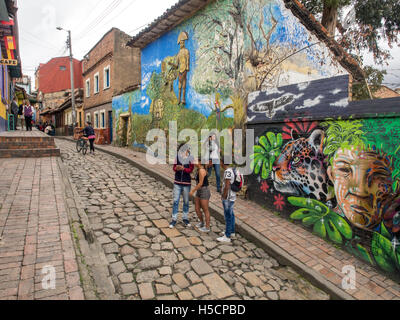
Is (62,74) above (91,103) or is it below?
above

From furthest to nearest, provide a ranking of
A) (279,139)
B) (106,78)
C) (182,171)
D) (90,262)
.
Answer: (106,78) → (279,139) → (182,171) → (90,262)

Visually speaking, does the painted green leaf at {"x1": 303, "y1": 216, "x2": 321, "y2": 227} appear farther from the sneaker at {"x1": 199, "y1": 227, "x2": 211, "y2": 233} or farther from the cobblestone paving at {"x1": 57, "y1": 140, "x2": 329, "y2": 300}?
the sneaker at {"x1": 199, "y1": 227, "x2": 211, "y2": 233}

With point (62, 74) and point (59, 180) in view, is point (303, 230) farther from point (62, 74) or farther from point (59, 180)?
point (62, 74)

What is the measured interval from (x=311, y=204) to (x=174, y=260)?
2857mm

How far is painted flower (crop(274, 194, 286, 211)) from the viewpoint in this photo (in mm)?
5399

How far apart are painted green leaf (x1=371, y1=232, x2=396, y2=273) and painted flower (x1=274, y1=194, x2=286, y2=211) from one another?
191 centimetres

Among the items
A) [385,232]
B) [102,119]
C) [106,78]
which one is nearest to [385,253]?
[385,232]

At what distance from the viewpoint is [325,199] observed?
4.41m

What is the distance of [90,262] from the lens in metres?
3.29

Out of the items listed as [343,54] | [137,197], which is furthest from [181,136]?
[343,54]

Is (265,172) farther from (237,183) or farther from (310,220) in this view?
(237,183)

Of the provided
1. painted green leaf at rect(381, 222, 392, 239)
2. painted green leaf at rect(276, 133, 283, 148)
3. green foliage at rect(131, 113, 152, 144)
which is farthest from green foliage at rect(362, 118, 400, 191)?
green foliage at rect(131, 113, 152, 144)

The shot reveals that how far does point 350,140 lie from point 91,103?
2073cm

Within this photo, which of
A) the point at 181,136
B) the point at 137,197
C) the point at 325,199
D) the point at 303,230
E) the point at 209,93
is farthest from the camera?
the point at 181,136
